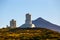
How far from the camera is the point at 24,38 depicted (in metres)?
63.3

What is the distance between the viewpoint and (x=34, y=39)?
61656 millimetres

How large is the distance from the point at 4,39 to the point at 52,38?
48.2 ft

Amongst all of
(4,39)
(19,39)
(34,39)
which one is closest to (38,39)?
(34,39)

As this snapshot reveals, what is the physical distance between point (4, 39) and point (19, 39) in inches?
183

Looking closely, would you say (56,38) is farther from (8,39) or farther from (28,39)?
(8,39)

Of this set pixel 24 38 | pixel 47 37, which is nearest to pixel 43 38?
pixel 47 37

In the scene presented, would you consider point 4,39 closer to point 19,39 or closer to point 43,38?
point 19,39

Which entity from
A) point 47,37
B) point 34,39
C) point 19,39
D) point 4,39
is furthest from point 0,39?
point 47,37

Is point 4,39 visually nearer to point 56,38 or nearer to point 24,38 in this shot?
point 24,38

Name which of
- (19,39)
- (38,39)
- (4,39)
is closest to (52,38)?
(38,39)

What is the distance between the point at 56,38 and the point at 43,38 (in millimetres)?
4014

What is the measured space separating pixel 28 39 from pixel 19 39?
9.15ft

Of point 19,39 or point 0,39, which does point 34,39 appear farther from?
point 0,39

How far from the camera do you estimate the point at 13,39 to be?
6272 centimetres
